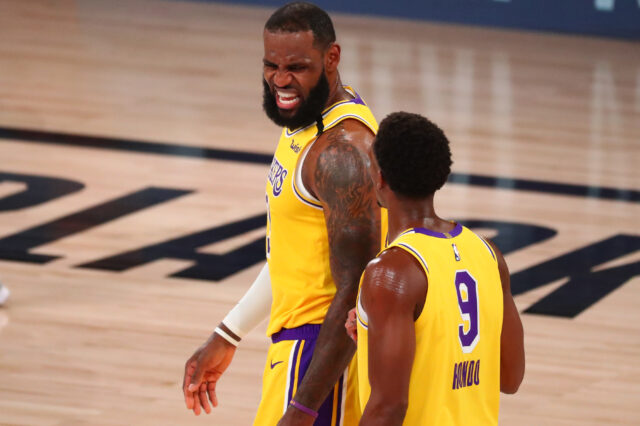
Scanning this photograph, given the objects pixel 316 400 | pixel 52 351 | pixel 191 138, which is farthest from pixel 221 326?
pixel 191 138

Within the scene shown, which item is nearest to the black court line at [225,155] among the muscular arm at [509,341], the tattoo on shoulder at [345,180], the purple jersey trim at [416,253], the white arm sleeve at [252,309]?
the white arm sleeve at [252,309]

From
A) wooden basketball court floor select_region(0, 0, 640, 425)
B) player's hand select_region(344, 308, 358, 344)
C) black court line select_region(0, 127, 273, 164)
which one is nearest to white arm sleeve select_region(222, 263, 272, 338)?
player's hand select_region(344, 308, 358, 344)

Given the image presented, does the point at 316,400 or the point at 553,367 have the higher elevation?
the point at 316,400

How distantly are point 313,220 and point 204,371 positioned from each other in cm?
54

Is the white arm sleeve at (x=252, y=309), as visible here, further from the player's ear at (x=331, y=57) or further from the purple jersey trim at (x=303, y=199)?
the player's ear at (x=331, y=57)

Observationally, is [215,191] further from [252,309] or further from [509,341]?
[509,341]

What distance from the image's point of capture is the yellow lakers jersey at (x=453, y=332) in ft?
6.41

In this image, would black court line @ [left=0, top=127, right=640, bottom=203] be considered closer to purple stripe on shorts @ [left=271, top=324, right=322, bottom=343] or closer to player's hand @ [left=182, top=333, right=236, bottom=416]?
player's hand @ [left=182, top=333, right=236, bottom=416]

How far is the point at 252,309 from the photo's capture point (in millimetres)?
2785

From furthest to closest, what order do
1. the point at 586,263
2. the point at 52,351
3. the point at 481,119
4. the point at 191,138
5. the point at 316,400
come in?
the point at 481,119 → the point at 191,138 → the point at 586,263 → the point at 52,351 → the point at 316,400

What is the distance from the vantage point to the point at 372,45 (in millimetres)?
10430

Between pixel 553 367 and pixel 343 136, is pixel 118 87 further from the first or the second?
pixel 343 136

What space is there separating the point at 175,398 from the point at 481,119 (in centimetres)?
474

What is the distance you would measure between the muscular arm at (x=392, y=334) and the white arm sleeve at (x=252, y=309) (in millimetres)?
865
